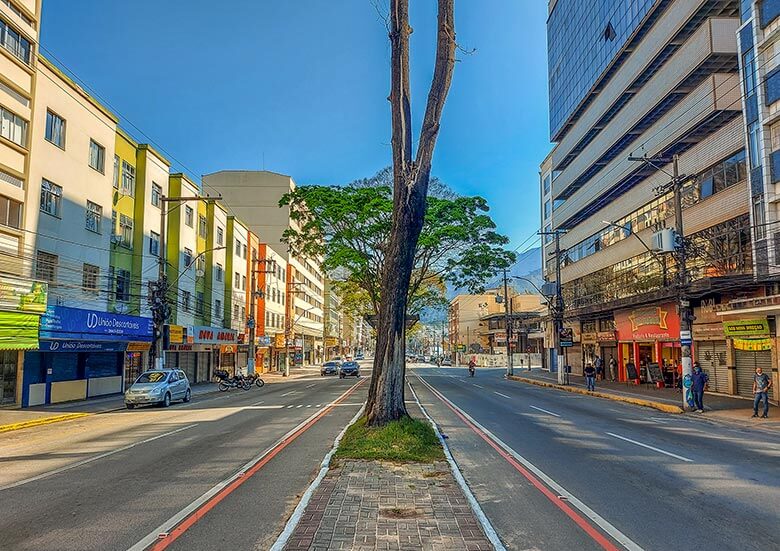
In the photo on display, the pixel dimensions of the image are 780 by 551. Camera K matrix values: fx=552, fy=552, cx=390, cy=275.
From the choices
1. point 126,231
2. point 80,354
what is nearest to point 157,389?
point 80,354

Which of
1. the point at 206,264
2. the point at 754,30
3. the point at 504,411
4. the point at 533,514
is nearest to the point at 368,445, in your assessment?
the point at 533,514

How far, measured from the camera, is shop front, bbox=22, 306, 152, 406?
2255 centimetres

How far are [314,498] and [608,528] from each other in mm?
3678

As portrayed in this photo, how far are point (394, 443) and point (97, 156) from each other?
79.9ft

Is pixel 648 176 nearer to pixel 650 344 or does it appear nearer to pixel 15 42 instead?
pixel 650 344

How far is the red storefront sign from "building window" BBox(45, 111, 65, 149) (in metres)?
Answer: 30.3

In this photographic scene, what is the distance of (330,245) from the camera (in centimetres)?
2869

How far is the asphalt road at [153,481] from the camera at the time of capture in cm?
628

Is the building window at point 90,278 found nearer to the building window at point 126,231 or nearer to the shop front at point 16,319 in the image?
the building window at point 126,231

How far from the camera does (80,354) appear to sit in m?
26.9

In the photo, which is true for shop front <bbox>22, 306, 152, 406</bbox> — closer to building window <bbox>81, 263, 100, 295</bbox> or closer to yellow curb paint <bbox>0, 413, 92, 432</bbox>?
building window <bbox>81, 263, 100, 295</bbox>

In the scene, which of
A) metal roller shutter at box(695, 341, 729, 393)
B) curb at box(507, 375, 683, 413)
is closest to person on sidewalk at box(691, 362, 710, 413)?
curb at box(507, 375, 683, 413)

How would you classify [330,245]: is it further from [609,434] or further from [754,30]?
[754,30]

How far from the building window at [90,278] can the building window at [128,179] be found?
5.41m
